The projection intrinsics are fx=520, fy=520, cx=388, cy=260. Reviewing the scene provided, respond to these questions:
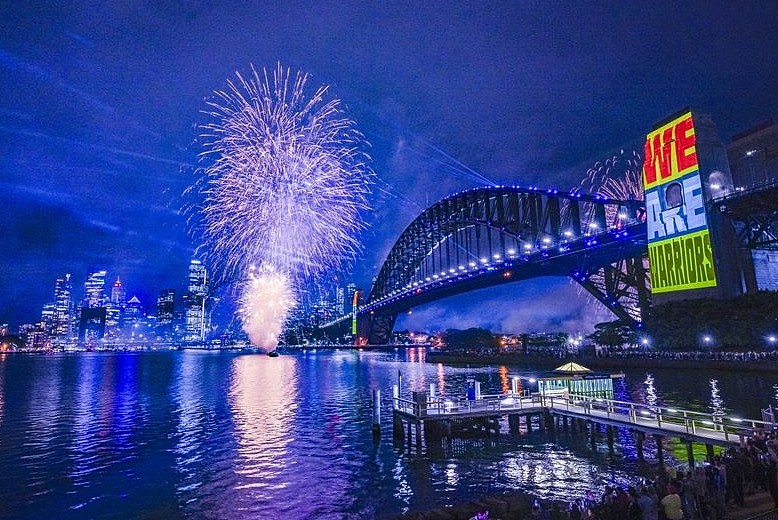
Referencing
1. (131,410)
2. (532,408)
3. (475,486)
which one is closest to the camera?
(475,486)

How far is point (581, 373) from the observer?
104ft

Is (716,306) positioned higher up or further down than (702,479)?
higher up

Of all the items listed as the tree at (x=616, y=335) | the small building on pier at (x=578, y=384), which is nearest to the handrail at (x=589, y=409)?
the small building on pier at (x=578, y=384)

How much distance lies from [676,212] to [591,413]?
4377cm

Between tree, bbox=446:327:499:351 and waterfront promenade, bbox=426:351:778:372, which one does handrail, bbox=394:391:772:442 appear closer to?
waterfront promenade, bbox=426:351:778:372

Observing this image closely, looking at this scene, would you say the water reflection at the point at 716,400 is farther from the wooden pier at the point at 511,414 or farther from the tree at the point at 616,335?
the tree at the point at 616,335

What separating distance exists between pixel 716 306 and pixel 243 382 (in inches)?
2157

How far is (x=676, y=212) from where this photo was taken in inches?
2382

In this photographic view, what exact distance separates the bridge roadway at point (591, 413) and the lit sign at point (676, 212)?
3471 centimetres

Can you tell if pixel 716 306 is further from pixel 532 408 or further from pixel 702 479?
pixel 702 479

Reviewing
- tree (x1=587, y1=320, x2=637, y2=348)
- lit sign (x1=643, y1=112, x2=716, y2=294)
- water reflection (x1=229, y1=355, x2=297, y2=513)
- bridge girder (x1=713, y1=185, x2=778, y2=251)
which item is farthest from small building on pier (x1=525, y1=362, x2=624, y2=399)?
tree (x1=587, y1=320, x2=637, y2=348)

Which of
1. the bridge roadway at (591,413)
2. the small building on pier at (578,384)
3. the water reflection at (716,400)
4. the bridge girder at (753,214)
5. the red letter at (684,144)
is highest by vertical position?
the red letter at (684,144)

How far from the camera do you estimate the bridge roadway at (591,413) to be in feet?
67.1

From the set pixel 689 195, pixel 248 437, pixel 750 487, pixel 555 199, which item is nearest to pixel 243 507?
pixel 248 437
